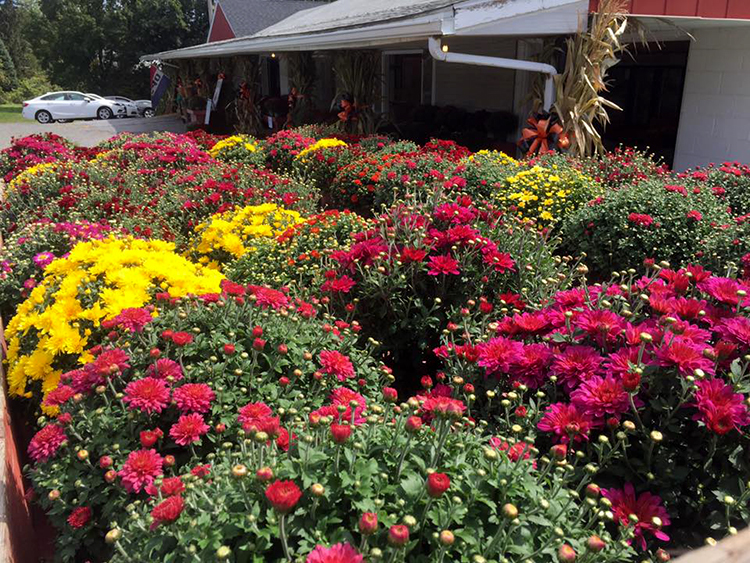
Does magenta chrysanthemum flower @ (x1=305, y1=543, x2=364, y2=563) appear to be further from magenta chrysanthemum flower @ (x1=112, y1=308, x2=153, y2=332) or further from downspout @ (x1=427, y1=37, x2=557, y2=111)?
downspout @ (x1=427, y1=37, x2=557, y2=111)

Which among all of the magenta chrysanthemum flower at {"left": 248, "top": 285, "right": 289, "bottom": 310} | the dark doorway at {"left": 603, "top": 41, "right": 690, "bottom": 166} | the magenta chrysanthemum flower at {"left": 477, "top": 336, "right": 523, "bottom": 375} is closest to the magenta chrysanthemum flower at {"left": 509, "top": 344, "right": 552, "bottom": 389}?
the magenta chrysanthemum flower at {"left": 477, "top": 336, "right": 523, "bottom": 375}

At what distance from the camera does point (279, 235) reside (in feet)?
13.8

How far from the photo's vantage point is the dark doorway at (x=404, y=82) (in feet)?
48.4

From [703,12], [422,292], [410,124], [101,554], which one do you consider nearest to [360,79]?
[410,124]

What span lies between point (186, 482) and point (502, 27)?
6.77 m

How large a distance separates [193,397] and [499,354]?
109cm

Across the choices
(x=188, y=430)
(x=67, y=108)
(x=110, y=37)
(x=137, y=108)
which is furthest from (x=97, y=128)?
(x=188, y=430)

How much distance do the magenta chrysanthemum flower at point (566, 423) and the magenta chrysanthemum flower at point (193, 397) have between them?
1.11 metres

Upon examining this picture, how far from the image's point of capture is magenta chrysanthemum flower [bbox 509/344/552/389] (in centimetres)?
203

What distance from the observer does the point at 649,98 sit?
10.8m

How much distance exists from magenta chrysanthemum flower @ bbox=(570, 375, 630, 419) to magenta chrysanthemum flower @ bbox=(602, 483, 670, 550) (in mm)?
225


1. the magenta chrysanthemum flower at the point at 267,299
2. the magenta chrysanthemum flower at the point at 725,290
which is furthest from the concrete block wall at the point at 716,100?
the magenta chrysanthemum flower at the point at 267,299

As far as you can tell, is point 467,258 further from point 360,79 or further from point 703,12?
point 360,79

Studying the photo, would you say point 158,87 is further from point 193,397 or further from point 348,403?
point 348,403
